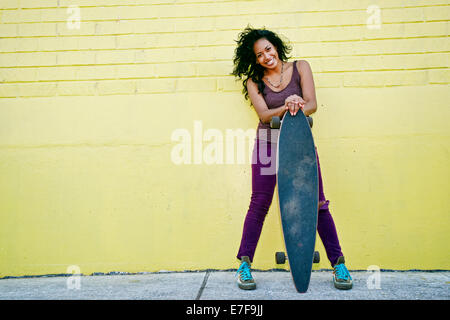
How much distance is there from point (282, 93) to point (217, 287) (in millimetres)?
1344

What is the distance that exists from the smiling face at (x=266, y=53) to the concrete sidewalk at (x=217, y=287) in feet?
4.87

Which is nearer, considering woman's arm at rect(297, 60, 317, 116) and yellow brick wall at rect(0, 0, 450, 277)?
woman's arm at rect(297, 60, 317, 116)

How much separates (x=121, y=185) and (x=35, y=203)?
2.28ft

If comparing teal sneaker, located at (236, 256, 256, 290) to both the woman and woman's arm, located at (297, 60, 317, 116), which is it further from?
woman's arm, located at (297, 60, 317, 116)

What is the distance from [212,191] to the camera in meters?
2.60

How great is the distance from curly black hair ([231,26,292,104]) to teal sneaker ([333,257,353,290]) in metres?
1.28

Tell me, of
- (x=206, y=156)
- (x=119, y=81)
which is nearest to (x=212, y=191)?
(x=206, y=156)

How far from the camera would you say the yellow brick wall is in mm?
2531

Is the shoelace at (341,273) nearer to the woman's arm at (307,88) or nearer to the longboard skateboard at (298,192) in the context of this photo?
the longboard skateboard at (298,192)
